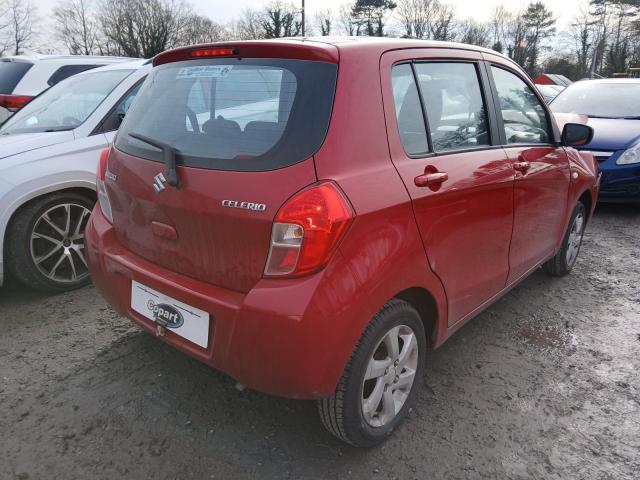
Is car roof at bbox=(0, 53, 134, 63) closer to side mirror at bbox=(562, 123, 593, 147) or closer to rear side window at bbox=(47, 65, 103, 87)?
rear side window at bbox=(47, 65, 103, 87)

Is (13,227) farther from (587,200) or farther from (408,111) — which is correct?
(587,200)

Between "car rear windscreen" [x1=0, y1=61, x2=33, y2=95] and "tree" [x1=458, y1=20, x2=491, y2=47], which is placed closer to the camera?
"car rear windscreen" [x1=0, y1=61, x2=33, y2=95]

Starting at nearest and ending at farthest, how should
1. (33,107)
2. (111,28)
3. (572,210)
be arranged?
(572,210)
(33,107)
(111,28)

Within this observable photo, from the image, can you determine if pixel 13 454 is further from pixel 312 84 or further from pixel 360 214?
pixel 312 84

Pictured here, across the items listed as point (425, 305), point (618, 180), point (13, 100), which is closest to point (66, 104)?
point (13, 100)

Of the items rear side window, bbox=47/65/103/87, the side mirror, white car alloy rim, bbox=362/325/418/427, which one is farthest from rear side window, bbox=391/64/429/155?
rear side window, bbox=47/65/103/87

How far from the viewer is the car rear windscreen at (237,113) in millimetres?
1937

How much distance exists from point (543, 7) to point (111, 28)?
164 ft

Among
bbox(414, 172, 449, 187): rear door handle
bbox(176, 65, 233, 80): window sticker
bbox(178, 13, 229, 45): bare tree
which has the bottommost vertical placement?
bbox(414, 172, 449, 187): rear door handle

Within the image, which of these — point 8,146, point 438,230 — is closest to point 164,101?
point 438,230

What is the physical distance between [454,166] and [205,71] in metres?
1.22

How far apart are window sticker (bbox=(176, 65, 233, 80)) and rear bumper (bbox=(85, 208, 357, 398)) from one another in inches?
36.2

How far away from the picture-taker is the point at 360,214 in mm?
1896

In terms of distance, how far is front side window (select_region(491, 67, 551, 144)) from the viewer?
302 cm
